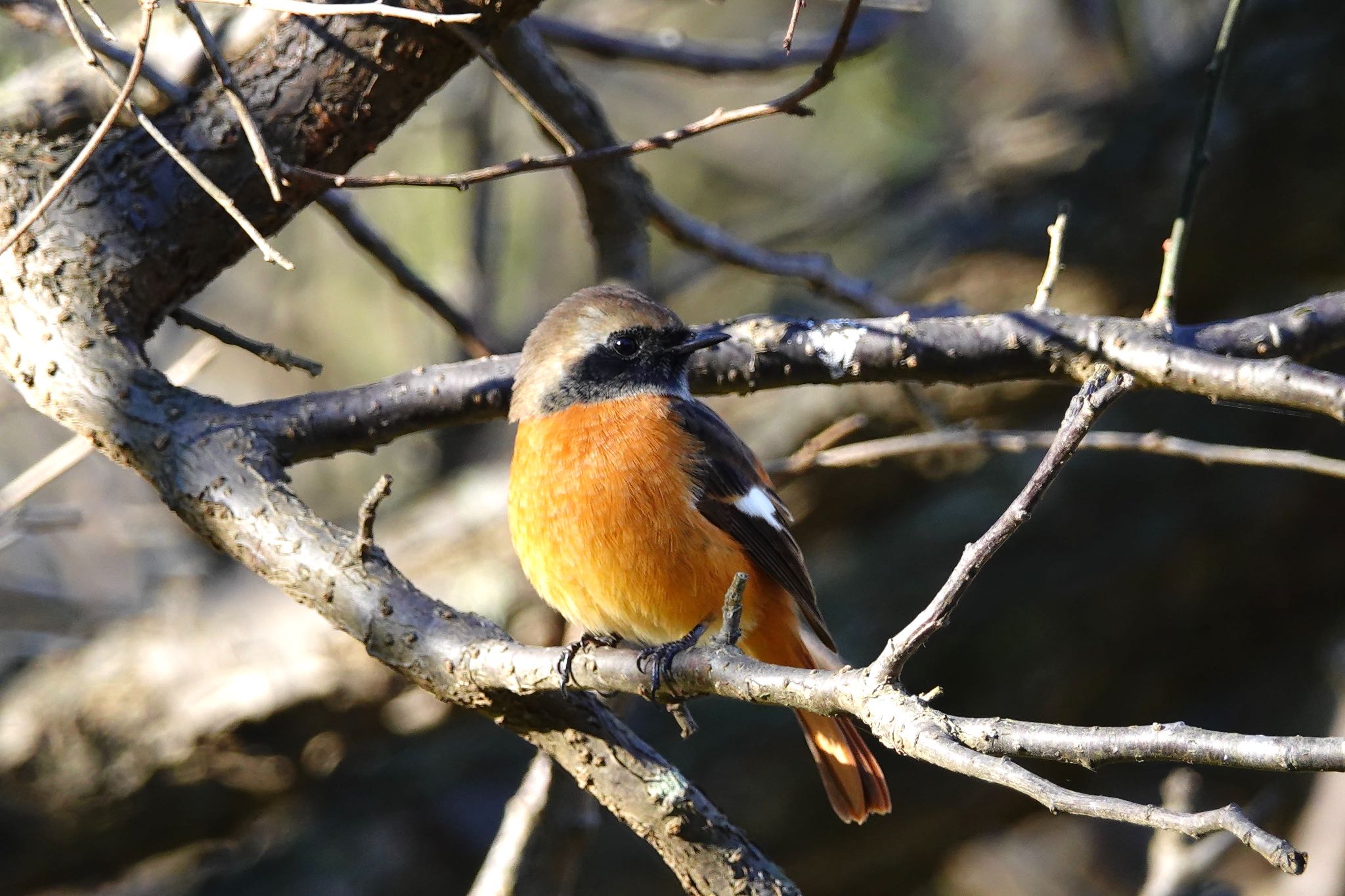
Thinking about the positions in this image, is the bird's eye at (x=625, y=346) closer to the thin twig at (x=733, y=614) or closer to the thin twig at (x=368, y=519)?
the thin twig at (x=368, y=519)

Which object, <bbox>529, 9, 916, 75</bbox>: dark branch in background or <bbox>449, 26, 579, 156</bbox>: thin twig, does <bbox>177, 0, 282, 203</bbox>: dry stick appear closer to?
<bbox>449, 26, 579, 156</bbox>: thin twig

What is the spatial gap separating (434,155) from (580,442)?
7.75 m

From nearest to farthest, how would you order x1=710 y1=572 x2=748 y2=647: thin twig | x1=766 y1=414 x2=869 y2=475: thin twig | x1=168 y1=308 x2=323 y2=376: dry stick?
1. x1=710 y1=572 x2=748 y2=647: thin twig
2. x1=168 y1=308 x2=323 y2=376: dry stick
3. x1=766 y1=414 x2=869 y2=475: thin twig

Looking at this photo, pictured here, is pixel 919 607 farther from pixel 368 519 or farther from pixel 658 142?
pixel 368 519

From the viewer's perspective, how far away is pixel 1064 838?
8844mm

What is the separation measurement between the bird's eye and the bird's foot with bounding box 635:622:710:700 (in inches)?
57.2

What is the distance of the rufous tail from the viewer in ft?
14.7

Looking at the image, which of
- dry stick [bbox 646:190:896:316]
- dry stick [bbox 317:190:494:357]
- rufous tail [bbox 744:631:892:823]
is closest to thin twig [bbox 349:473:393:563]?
dry stick [bbox 317:190:494:357]

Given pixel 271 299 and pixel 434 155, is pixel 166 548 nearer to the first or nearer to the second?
pixel 271 299

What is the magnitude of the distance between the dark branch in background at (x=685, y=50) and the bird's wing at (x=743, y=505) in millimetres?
1929

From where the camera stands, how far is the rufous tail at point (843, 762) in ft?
14.7

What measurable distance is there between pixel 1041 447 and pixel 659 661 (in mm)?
2126

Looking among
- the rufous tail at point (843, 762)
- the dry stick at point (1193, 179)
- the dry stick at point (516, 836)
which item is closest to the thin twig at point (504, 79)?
the dry stick at point (1193, 179)

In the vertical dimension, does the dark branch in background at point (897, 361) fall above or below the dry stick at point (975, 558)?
above
